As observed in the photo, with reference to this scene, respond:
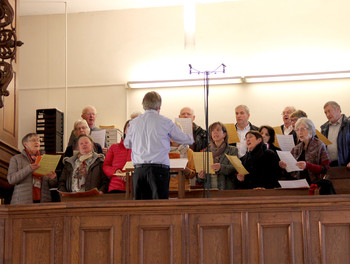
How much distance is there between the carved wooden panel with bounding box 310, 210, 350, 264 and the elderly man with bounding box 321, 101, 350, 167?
1.79m

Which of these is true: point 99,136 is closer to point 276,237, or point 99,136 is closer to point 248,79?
point 276,237

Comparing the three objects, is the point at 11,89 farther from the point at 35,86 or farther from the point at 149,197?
the point at 35,86

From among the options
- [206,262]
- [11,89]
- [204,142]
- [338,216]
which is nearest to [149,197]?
[206,262]

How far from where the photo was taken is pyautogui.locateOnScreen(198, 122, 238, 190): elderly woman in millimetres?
6125

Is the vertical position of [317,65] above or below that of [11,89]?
above

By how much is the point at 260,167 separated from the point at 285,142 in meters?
0.51

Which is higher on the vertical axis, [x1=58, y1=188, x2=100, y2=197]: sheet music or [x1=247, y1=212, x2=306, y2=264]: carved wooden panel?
[x1=58, y1=188, x2=100, y2=197]: sheet music

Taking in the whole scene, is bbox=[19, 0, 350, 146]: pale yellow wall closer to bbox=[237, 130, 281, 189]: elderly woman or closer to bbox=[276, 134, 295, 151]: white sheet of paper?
bbox=[276, 134, 295, 151]: white sheet of paper

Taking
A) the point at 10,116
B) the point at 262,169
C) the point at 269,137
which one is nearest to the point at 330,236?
the point at 262,169

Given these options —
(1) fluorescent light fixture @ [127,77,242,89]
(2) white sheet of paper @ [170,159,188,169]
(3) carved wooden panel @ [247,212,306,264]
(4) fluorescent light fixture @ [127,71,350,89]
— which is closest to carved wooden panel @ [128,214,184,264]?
(3) carved wooden panel @ [247,212,306,264]

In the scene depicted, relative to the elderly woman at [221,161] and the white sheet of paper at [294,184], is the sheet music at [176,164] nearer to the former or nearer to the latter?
the elderly woman at [221,161]

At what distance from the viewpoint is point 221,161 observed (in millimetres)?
6230

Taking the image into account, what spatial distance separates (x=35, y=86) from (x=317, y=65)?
4480 mm

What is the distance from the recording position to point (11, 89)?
7.02 meters
